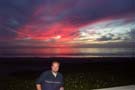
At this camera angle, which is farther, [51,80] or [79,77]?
[79,77]

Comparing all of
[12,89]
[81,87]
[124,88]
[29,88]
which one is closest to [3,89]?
[12,89]

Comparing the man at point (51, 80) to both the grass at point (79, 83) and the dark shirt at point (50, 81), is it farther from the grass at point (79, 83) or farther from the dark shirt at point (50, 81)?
the grass at point (79, 83)

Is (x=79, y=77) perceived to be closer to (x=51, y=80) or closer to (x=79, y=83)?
(x=79, y=83)

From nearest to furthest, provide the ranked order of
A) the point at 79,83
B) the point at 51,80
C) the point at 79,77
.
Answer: the point at 51,80 < the point at 79,83 < the point at 79,77

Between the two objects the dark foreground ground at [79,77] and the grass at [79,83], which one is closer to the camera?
the grass at [79,83]

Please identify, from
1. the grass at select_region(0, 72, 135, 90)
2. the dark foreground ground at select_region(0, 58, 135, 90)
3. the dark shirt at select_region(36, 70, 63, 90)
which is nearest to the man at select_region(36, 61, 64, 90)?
the dark shirt at select_region(36, 70, 63, 90)

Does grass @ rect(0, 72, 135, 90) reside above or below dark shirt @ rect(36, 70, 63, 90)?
below

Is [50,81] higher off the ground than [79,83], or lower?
higher

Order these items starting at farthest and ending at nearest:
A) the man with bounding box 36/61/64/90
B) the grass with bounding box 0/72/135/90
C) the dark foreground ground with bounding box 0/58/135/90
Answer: the dark foreground ground with bounding box 0/58/135/90
the grass with bounding box 0/72/135/90
the man with bounding box 36/61/64/90

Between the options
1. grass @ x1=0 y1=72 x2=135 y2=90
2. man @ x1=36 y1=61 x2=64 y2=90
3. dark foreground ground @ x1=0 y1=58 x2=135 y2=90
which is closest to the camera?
man @ x1=36 y1=61 x2=64 y2=90

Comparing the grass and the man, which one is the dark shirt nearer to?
the man

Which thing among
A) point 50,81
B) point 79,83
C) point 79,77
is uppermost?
point 50,81

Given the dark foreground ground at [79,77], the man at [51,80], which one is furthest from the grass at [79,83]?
the man at [51,80]

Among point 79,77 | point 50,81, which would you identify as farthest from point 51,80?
point 79,77
